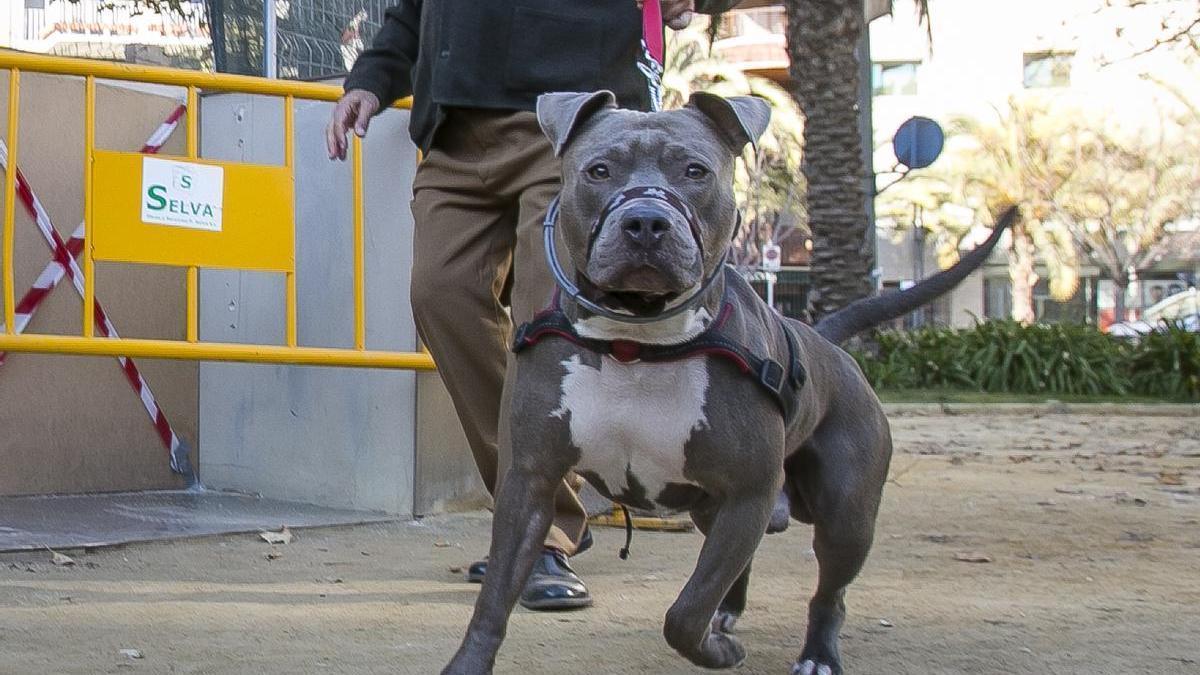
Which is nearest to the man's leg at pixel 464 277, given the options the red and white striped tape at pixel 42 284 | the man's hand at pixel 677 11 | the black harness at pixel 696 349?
the man's hand at pixel 677 11

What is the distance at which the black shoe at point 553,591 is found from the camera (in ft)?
13.5

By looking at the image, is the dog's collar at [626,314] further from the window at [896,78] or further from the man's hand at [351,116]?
the window at [896,78]

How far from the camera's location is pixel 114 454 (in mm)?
6215

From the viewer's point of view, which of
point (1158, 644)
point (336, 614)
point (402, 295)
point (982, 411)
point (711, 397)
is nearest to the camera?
point (711, 397)

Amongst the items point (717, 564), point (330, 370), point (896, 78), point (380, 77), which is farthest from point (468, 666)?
point (896, 78)

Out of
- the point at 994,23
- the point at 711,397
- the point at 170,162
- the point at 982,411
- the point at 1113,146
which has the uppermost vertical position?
the point at 994,23

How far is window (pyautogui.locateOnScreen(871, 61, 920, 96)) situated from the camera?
174ft

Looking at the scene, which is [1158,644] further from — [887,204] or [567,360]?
[887,204]

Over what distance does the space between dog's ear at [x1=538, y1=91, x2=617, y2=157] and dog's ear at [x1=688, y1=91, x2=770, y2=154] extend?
197 mm

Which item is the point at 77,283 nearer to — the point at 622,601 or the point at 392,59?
the point at 392,59

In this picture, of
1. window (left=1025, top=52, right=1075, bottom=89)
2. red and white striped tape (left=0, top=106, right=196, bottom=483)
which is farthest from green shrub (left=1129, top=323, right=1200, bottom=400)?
window (left=1025, top=52, right=1075, bottom=89)

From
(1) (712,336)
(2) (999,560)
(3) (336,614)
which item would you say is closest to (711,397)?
(1) (712,336)

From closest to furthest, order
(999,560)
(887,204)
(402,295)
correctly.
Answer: (999,560) < (402,295) < (887,204)

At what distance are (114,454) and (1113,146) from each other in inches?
1631
